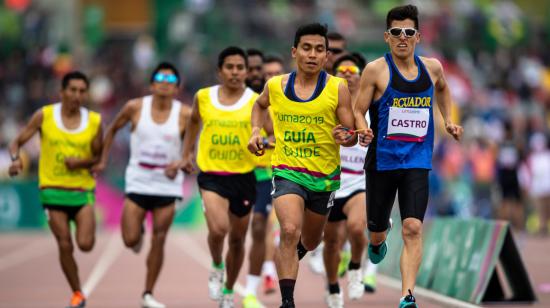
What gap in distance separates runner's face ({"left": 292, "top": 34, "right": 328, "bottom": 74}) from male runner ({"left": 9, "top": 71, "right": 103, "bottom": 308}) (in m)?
4.13

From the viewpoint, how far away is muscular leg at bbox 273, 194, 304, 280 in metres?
10.6

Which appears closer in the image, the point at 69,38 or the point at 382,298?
the point at 382,298

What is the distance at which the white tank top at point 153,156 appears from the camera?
45.5 ft

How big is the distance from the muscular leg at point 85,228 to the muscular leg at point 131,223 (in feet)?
1.35

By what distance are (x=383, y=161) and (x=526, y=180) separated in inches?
776

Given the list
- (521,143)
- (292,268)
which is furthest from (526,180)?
(292,268)

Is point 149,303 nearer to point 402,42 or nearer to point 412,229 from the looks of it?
point 412,229

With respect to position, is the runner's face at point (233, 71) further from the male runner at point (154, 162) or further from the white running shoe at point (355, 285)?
the white running shoe at point (355, 285)

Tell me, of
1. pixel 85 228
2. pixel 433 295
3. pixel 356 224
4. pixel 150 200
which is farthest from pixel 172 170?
pixel 433 295

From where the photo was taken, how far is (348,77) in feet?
44.9

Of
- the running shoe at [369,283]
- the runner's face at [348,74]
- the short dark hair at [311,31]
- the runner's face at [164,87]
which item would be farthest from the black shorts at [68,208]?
the short dark hair at [311,31]

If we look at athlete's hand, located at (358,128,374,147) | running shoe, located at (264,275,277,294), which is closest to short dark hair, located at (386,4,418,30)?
athlete's hand, located at (358,128,374,147)

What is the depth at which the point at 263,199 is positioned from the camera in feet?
48.1

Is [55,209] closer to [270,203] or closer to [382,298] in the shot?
[270,203]
